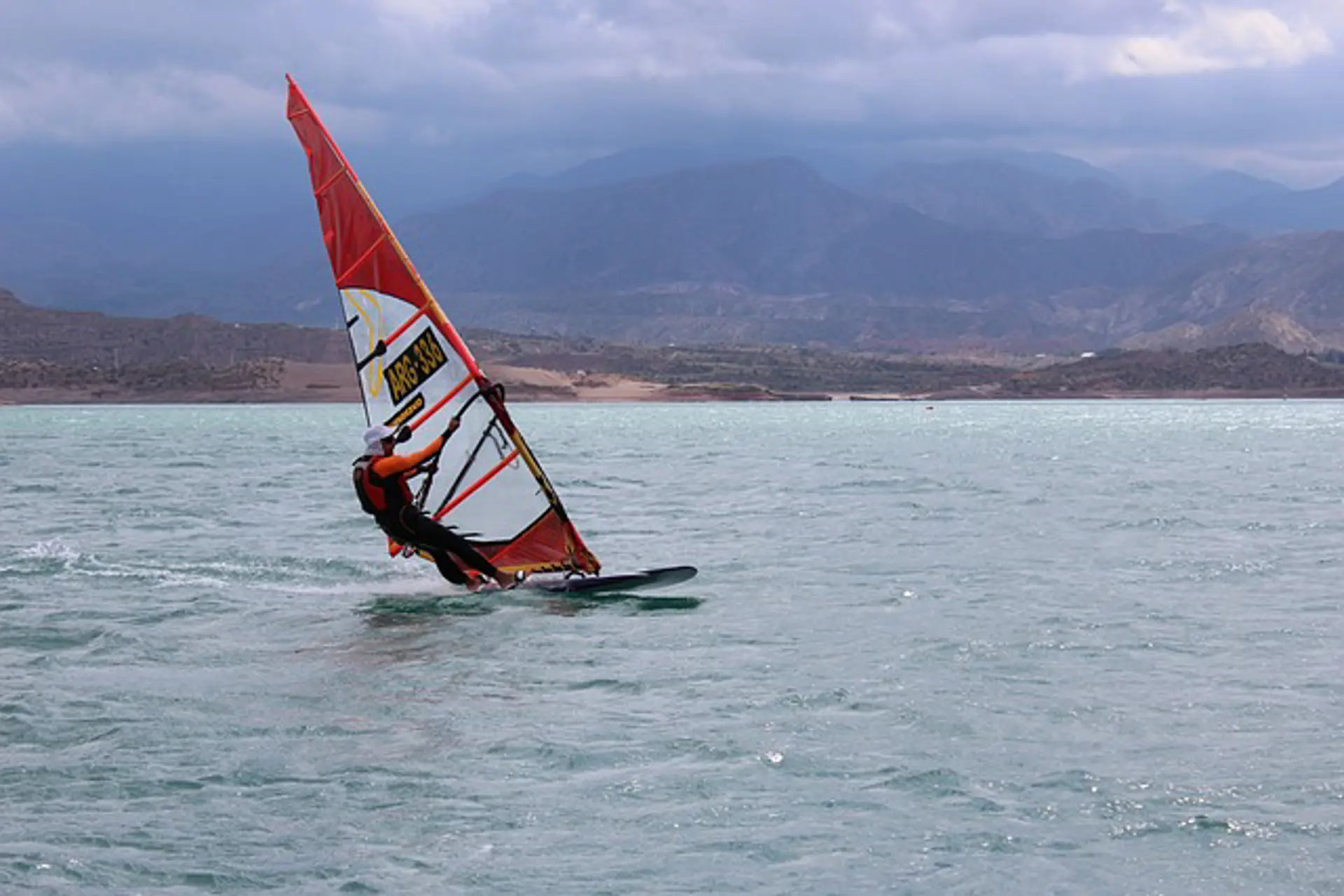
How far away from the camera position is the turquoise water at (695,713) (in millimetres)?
10781

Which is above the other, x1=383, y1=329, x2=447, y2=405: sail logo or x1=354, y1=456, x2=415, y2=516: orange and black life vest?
x1=383, y1=329, x2=447, y2=405: sail logo

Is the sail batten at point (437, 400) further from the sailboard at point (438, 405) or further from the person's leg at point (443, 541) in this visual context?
the person's leg at point (443, 541)

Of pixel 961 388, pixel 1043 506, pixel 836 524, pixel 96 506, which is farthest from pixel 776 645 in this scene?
pixel 961 388

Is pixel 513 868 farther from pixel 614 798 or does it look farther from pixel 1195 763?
pixel 1195 763

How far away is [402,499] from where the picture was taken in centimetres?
1973

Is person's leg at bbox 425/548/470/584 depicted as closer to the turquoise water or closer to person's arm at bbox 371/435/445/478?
the turquoise water

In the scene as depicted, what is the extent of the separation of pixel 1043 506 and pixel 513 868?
27.1m

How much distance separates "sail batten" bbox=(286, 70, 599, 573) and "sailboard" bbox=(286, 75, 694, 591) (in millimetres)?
12

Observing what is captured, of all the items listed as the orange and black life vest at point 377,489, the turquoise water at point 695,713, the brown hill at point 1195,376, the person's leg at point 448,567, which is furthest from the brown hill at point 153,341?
the orange and black life vest at point 377,489

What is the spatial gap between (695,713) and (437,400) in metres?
7.78

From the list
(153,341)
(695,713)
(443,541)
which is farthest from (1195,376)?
(695,713)

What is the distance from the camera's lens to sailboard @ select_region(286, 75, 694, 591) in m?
21.1

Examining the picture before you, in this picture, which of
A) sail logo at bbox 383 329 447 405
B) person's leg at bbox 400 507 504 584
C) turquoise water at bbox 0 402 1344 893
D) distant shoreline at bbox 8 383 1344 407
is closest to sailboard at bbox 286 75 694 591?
sail logo at bbox 383 329 447 405

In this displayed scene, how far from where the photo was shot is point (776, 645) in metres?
17.9
